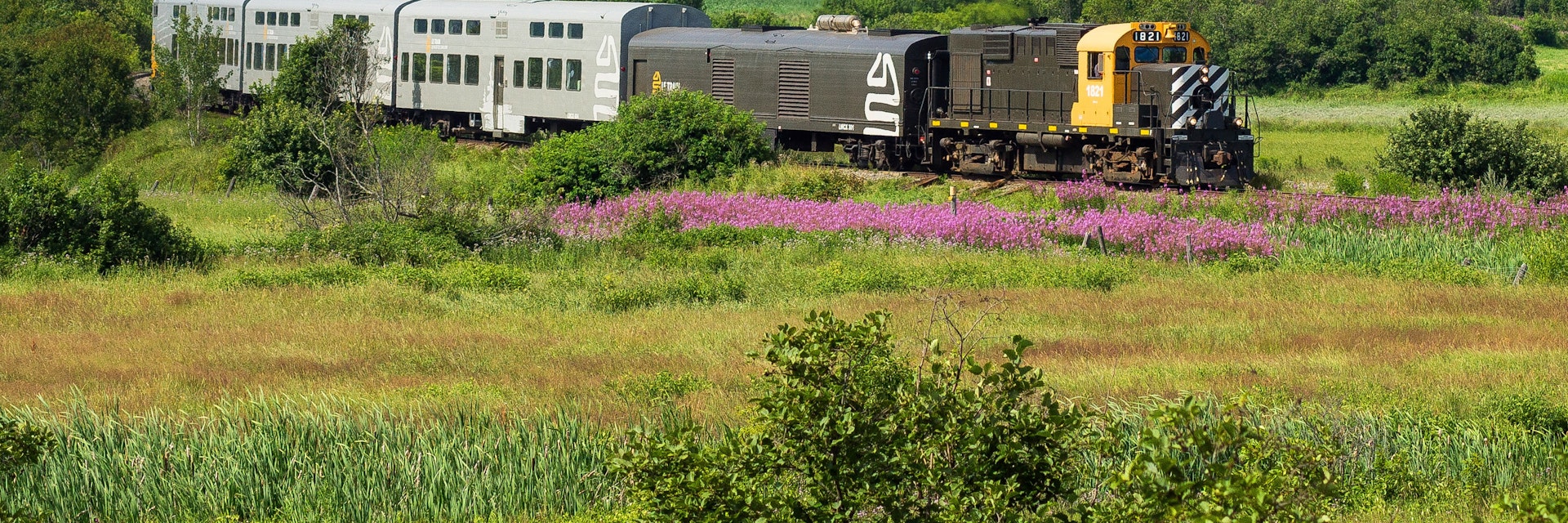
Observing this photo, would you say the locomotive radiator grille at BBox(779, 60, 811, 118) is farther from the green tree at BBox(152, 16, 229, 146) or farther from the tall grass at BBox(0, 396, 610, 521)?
the green tree at BBox(152, 16, 229, 146)

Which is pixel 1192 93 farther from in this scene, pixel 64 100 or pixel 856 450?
pixel 64 100

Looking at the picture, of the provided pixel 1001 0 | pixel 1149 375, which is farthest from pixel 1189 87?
pixel 1001 0

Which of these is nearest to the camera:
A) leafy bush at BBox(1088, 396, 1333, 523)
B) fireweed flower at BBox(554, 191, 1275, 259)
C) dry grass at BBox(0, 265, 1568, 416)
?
leafy bush at BBox(1088, 396, 1333, 523)

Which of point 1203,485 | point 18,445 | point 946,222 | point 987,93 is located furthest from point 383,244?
point 1203,485

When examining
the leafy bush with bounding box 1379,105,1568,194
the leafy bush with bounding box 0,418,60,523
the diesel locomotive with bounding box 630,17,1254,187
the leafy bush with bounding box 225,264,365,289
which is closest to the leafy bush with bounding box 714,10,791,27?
the diesel locomotive with bounding box 630,17,1254,187

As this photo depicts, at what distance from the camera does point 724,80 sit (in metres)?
34.0

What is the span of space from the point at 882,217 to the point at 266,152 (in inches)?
690

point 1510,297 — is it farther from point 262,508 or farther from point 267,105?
point 267,105

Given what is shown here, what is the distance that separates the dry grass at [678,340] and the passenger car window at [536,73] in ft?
56.7

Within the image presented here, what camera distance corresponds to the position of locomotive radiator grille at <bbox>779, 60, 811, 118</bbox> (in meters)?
32.7

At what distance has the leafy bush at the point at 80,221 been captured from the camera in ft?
72.4

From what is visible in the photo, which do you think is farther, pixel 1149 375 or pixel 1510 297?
pixel 1510 297

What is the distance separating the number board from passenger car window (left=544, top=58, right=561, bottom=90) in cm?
1490

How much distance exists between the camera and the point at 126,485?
390 inches
